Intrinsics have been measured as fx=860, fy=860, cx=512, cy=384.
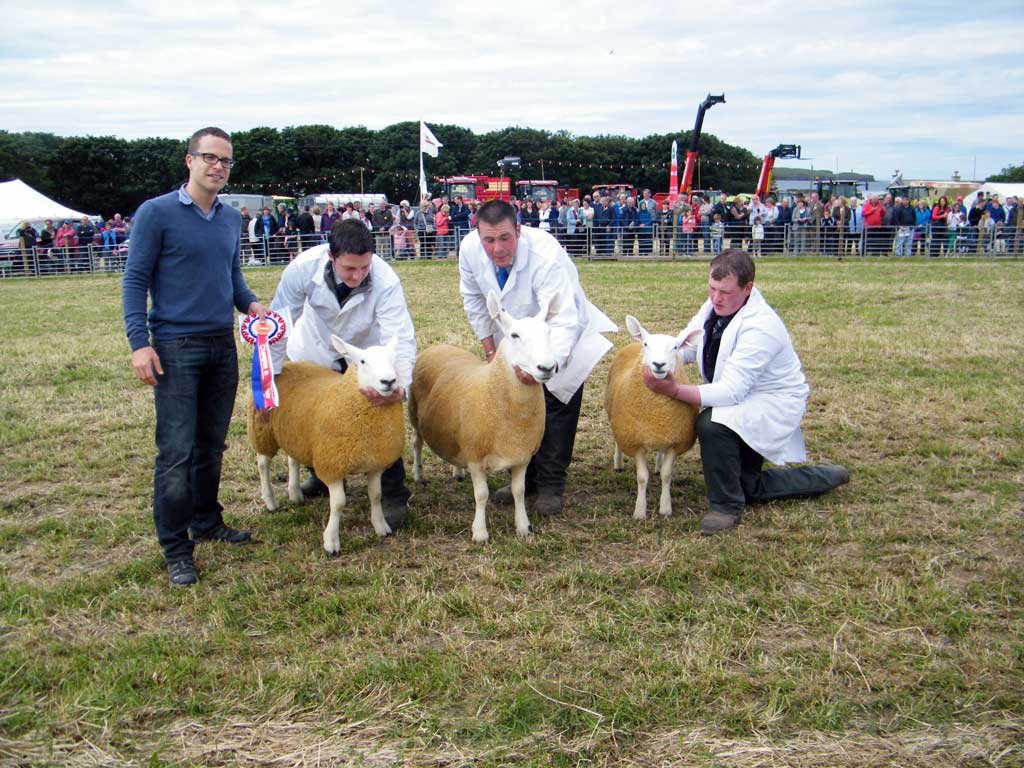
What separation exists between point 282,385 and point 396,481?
2.81ft

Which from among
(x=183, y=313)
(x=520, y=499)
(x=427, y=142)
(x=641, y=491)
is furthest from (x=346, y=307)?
(x=427, y=142)

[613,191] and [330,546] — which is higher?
[613,191]

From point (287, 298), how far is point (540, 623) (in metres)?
2.36

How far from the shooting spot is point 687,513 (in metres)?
5.06

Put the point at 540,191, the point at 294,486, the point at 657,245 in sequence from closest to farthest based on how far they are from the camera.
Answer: the point at 294,486 → the point at 657,245 → the point at 540,191

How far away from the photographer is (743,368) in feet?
15.8

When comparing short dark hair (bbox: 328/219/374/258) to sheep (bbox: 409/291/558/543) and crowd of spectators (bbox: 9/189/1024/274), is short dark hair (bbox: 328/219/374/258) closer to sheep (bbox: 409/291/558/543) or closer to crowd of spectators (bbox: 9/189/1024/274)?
sheep (bbox: 409/291/558/543)

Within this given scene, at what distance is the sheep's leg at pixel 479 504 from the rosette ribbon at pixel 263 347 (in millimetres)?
1138

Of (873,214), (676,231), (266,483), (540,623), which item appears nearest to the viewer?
(540,623)

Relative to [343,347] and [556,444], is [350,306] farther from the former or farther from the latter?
[556,444]

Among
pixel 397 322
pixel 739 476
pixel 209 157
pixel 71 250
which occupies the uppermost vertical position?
pixel 209 157

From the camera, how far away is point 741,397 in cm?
481

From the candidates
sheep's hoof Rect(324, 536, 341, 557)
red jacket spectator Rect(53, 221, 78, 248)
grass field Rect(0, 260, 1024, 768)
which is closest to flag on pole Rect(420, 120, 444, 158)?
red jacket spectator Rect(53, 221, 78, 248)

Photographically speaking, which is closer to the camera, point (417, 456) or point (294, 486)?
point (294, 486)
